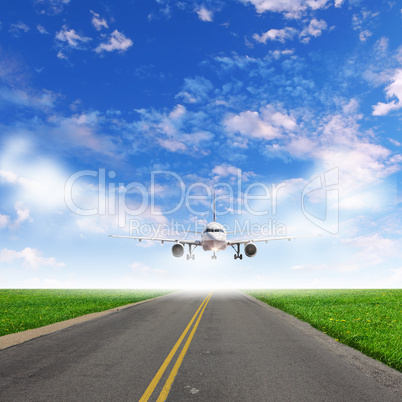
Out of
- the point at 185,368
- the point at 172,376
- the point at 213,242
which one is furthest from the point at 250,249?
the point at 172,376

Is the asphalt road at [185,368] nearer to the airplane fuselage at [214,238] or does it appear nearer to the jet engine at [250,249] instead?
the airplane fuselage at [214,238]

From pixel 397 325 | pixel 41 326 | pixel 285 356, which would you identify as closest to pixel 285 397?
pixel 285 356

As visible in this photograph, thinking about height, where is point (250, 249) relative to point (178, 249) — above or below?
below

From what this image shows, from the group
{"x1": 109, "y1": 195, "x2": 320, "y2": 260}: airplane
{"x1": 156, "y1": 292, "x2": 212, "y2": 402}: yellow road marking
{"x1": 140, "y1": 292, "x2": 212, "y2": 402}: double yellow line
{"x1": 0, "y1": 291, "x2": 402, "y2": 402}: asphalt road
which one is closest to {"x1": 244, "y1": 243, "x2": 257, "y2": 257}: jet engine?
{"x1": 109, "y1": 195, "x2": 320, "y2": 260}: airplane

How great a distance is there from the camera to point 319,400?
545 cm

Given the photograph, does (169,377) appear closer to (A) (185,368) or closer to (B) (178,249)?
(A) (185,368)

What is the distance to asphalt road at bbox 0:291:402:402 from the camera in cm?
567

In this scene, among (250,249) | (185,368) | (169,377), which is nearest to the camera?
(169,377)

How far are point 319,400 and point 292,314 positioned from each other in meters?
13.2

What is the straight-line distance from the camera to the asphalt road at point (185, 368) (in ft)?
18.6

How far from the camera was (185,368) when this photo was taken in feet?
23.2

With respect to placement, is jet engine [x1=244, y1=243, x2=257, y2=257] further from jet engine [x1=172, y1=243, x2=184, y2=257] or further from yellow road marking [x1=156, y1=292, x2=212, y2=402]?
yellow road marking [x1=156, y1=292, x2=212, y2=402]

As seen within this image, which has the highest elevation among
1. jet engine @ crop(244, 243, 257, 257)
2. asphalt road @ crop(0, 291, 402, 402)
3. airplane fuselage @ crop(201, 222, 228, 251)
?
airplane fuselage @ crop(201, 222, 228, 251)

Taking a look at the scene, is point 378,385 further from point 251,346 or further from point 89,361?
point 89,361
